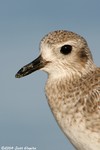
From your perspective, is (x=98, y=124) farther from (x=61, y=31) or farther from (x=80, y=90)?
(x=61, y=31)

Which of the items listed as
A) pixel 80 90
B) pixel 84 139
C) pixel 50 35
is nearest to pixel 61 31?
pixel 50 35

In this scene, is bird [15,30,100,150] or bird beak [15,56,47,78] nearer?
bird [15,30,100,150]

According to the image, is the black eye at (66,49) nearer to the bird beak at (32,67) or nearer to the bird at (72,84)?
the bird at (72,84)

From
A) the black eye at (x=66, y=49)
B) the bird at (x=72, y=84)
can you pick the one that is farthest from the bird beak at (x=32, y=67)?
the black eye at (x=66, y=49)

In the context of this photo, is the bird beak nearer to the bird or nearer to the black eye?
the bird

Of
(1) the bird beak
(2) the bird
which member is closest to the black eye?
(2) the bird

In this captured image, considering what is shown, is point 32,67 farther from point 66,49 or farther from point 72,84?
point 72,84

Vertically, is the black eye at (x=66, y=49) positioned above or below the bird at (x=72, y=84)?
above

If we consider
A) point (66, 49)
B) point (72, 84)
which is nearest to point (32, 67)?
point (66, 49)

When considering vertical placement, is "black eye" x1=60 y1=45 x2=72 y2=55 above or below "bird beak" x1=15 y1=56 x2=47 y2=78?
above
